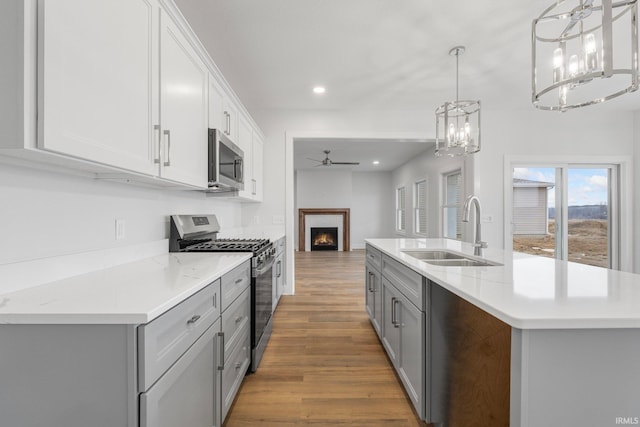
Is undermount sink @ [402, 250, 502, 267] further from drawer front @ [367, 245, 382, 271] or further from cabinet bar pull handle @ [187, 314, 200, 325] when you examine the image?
cabinet bar pull handle @ [187, 314, 200, 325]

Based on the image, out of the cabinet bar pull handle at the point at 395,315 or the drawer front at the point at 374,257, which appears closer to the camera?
the cabinet bar pull handle at the point at 395,315

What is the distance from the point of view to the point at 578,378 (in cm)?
88

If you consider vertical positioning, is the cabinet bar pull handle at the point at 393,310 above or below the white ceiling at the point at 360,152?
below

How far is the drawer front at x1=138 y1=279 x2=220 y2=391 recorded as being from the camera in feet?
2.94

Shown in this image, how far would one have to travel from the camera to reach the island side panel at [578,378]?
34.3 inches

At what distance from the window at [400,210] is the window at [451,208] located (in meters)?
2.63

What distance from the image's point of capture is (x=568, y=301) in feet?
3.26

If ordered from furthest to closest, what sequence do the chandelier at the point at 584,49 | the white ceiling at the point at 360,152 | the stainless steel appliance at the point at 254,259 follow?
the white ceiling at the point at 360,152, the stainless steel appliance at the point at 254,259, the chandelier at the point at 584,49

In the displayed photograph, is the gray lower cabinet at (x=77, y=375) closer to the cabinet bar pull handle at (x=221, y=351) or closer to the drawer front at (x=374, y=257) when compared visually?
the cabinet bar pull handle at (x=221, y=351)

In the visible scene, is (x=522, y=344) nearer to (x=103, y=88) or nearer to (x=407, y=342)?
(x=407, y=342)

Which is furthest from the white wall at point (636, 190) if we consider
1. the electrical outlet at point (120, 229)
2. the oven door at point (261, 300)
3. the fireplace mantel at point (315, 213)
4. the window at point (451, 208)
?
the electrical outlet at point (120, 229)

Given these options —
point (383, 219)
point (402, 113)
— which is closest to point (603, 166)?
point (402, 113)

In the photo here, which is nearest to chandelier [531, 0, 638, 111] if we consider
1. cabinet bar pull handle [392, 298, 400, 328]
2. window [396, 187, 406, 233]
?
cabinet bar pull handle [392, 298, 400, 328]

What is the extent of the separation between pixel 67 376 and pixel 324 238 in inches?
333
